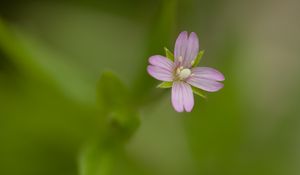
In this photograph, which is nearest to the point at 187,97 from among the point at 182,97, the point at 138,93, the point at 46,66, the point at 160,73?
the point at 182,97

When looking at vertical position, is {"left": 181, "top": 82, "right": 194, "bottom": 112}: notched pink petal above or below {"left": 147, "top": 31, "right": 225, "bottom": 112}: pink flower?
below

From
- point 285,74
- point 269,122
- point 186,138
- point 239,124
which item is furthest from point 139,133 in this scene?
point 285,74

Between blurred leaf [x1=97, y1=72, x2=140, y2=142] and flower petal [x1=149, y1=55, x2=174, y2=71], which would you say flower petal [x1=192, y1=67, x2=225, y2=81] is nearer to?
flower petal [x1=149, y1=55, x2=174, y2=71]

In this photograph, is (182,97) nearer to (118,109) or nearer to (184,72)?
(184,72)

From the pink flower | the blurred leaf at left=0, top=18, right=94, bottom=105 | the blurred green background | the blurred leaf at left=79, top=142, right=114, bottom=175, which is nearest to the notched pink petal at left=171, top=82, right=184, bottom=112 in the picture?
the pink flower

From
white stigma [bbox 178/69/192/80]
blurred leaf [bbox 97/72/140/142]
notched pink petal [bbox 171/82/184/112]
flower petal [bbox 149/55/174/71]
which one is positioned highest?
flower petal [bbox 149/55/174/71]

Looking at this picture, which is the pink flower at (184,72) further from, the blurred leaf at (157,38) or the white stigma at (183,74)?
the blurred leaf at (157,38)

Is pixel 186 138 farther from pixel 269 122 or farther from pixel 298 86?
pixel 298 86

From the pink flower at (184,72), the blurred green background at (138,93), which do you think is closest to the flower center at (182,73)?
the pink flower at (184,72)
